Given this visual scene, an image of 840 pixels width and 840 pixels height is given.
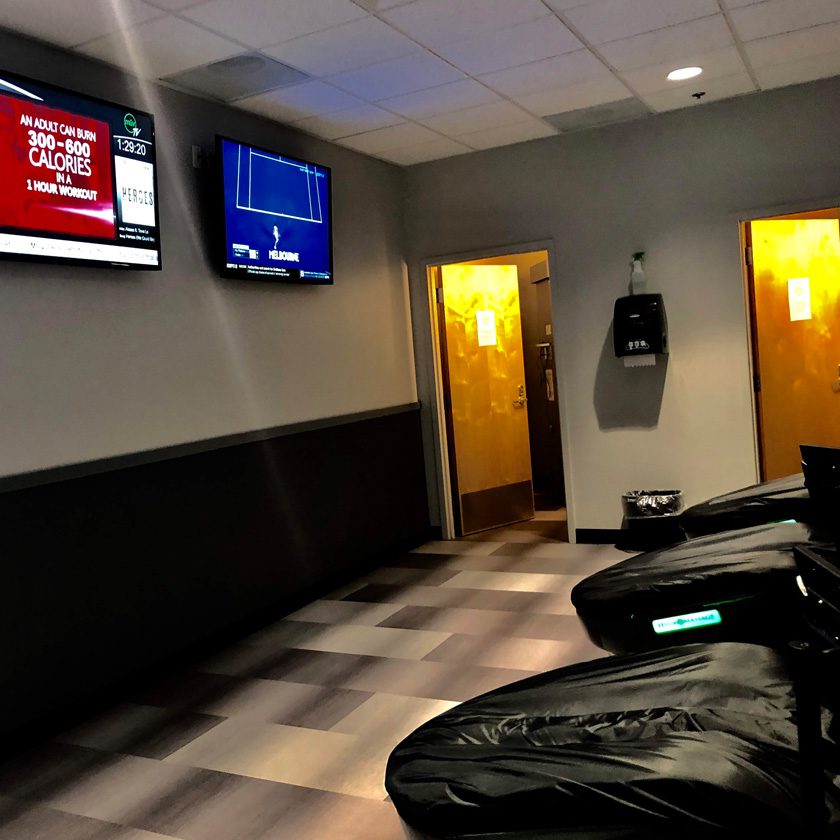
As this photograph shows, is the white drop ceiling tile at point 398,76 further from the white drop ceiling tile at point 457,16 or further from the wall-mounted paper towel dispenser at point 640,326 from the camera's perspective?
the wall-mounted paper towel dispenser at point 640,326

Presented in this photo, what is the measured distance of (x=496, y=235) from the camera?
6.08 meters

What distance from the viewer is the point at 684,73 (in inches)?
183

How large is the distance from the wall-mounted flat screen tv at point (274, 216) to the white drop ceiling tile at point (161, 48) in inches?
17.8

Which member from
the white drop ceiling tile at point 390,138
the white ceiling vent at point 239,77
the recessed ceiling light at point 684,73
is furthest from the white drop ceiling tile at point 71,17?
the recessed ceiling light at point 684,73

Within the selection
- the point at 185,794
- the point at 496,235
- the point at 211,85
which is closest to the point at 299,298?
the point at 211,85

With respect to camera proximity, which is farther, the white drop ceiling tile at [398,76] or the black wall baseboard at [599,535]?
the black wall baseboard at [599,535]

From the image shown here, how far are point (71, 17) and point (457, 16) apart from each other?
5.22 ft

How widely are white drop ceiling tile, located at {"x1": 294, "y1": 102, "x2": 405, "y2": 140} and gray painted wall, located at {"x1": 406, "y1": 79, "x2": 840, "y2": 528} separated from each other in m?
1.10

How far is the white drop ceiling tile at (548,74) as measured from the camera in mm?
4301

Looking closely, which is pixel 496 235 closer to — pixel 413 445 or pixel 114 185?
pixel 413 445

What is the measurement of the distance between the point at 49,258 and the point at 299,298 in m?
1.87

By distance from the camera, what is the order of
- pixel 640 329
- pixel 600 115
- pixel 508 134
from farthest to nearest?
pixel 508 134
pixel 640 329
pixel 600 115

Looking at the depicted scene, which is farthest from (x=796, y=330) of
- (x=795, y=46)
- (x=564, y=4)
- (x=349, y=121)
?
(x=349, y=121)

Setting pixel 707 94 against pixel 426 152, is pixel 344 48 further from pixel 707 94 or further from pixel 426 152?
pixel 707 94
